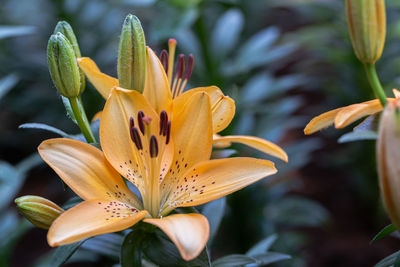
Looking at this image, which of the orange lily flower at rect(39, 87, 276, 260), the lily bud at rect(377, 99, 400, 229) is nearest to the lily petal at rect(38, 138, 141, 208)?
the orange lily flower at rect(39, 87, 276, 260)

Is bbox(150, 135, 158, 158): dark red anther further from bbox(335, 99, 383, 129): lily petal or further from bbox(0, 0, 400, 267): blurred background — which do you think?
bbox(0, 0, 400, 267): blurred background

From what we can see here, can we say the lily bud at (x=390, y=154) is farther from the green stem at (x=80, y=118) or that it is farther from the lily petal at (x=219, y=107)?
the green stem at (x=80, y=118)

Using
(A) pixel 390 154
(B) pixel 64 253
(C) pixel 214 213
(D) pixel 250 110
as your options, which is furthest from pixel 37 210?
(D) pixel 250 110

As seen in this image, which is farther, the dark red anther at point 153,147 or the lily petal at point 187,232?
the dark red anther at point 153,147

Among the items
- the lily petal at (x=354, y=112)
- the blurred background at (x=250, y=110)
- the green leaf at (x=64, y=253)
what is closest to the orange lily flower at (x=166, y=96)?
the lily petal at (x=354, y=112)

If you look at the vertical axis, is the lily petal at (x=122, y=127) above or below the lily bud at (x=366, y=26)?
below

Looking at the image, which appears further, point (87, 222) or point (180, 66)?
point (180, 66)

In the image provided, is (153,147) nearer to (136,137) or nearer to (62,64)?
(136,137)
